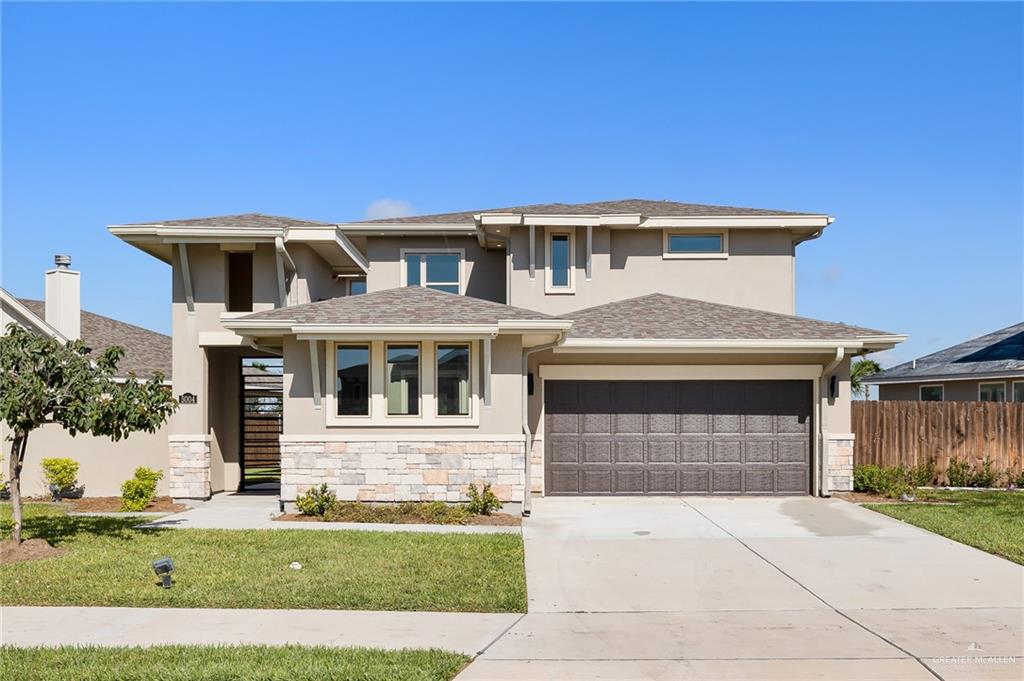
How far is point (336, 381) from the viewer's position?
1327cm

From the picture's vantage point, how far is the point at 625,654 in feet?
20.4

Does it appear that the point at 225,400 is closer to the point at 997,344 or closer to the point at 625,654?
the point at 625,654

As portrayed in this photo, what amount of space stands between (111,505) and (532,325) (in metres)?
8.13

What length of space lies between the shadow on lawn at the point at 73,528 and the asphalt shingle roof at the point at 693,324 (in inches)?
300

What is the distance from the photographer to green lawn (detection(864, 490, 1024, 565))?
10547mm

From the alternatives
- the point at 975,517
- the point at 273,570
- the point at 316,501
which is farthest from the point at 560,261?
the point at 273,570

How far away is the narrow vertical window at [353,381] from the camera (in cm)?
1327

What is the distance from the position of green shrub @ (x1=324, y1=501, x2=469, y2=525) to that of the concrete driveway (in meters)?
1.23

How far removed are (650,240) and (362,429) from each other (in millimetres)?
8016

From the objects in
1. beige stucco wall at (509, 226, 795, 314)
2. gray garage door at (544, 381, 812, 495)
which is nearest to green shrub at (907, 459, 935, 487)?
gray garage door at (544, 381, 812, 495)

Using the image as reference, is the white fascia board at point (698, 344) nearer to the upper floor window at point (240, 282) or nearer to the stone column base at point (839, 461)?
the stone column base at point (839, 461)

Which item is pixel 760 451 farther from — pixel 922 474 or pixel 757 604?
pixel 757 604

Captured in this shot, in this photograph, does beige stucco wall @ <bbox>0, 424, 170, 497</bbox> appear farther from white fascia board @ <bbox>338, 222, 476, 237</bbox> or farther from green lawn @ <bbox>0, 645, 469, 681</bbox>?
green lawn @ <bbox>0, 645, 469, 681</bbox>

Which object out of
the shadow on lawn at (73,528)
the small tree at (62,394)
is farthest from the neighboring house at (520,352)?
the small tree at (62,394)
